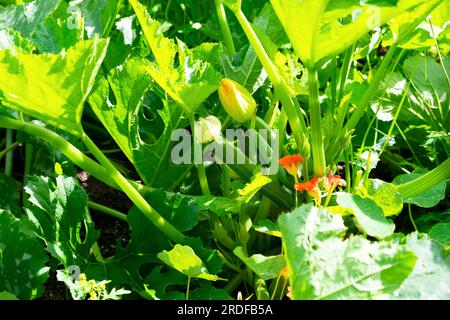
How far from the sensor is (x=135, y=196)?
1.28m

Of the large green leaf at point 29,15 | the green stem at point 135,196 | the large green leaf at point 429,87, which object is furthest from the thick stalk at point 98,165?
the large green leaf at point 429,87

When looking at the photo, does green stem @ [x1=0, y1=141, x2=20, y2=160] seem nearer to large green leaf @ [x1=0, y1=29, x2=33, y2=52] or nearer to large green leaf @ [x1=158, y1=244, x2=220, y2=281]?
large green leaf @ [x1=0, y1=29, x2=33, y2=52]

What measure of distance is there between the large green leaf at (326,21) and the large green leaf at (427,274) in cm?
33

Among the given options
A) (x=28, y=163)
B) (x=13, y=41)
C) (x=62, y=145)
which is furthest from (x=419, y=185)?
(x=28, y=163)

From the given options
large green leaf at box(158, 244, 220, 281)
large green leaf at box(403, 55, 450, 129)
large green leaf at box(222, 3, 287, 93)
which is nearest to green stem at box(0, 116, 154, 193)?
large green leaf at box(158, 244, 220, 281)

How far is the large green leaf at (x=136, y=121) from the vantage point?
130 centimetres

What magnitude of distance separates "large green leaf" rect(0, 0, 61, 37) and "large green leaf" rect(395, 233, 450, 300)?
2.70 ft

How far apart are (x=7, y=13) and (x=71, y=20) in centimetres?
20

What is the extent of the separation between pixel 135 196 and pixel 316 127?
0.35m

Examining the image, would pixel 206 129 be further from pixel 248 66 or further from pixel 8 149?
pixel 8 149
